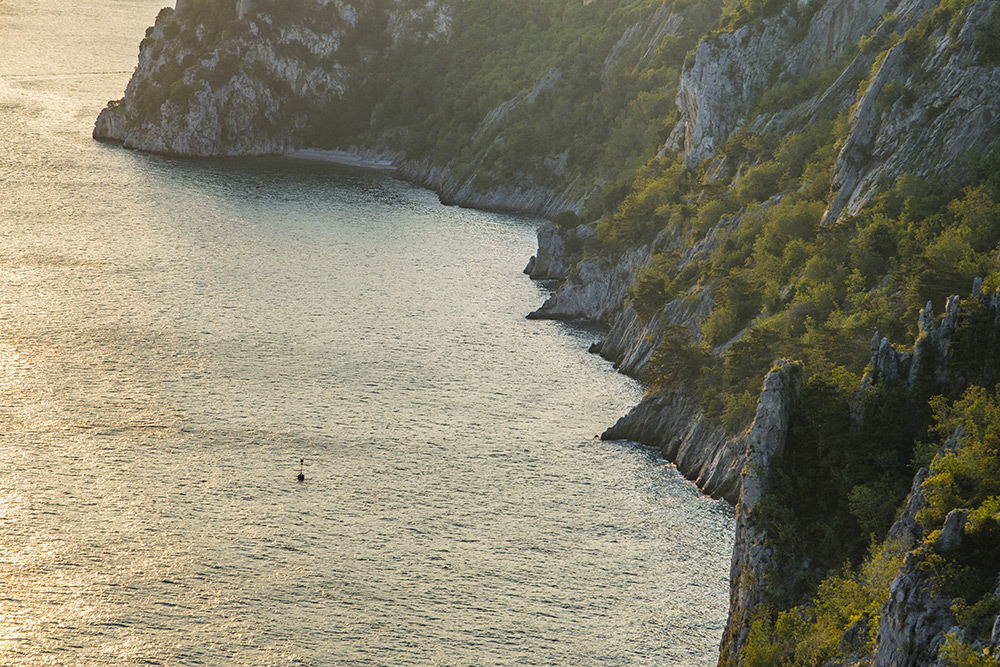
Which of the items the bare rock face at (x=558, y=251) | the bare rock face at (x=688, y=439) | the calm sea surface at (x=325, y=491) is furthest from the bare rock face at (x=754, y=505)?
the bare rock face at (x=558, y=251)

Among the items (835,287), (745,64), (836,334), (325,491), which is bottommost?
(325,491)

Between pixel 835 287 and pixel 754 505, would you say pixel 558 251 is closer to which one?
pixel 835 287

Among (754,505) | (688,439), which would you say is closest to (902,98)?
(688,439)

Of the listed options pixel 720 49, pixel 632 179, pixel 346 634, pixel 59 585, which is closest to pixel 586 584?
pixel 346 634

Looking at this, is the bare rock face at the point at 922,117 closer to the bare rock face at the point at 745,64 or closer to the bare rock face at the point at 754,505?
the bare rock face at the point at 745,64

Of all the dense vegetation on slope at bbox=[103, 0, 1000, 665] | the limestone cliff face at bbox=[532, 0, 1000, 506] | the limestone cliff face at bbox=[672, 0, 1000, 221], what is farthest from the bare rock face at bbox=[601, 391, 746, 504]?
the limestone cliff face at bbox=[672, 0, 1000, 221]

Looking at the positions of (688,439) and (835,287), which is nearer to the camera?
(835,287)
